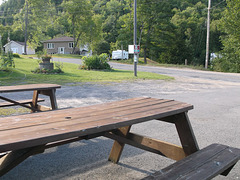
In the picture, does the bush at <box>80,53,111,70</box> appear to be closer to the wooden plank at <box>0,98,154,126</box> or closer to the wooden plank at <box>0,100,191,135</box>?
the wooden plank at <box>0,98,154,126</box>

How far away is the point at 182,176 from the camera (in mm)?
2193

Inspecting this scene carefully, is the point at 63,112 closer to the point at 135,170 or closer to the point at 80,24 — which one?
the point at 135,170

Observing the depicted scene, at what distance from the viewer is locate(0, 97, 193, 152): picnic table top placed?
181 centimetres

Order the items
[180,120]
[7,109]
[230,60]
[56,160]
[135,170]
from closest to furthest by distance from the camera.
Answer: [180,120] → [135,170] → [56,160] → [7,109] → [230,60]

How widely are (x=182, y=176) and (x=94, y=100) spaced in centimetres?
653

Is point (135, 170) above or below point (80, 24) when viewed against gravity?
below

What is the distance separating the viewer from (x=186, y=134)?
118 inches

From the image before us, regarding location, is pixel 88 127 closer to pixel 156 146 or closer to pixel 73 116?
pixel 73 116

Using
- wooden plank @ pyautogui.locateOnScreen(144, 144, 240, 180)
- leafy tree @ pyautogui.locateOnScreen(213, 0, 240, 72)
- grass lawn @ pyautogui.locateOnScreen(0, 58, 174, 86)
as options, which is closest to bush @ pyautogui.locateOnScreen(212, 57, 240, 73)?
leafy tree @ pyautogui.locateOnScreen(213, 0, 240, 72)

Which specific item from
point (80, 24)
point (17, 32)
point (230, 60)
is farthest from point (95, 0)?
point (230, 60)

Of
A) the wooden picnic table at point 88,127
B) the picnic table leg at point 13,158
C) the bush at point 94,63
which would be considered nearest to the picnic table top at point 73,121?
the wooden picnic table at point 88,127


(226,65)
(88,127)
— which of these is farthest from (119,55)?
(88,127)

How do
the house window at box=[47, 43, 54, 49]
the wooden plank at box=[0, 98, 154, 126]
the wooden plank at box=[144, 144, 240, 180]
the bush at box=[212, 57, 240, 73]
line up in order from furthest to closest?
the house window at box=[47, 43, 54, 49] → the bush at box=[212, 57, 240, 73] → the wooden plank at box=[0, 98, 154, 126] → the wooden plank at box=[144, 144, 240, 180]

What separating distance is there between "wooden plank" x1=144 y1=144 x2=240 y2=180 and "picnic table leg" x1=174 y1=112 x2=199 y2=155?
0.17m
